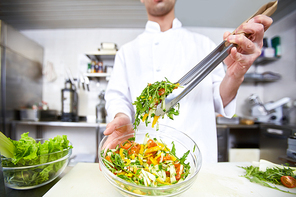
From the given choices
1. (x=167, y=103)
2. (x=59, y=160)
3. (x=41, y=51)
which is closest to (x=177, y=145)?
(x=167, y=103)

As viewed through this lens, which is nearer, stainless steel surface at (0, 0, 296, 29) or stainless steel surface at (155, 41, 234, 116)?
stainless steel surface at (155, 41, 234, 116)

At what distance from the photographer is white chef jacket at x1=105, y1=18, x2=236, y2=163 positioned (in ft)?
3.68

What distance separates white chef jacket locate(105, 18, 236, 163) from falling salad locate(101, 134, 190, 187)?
0.38m

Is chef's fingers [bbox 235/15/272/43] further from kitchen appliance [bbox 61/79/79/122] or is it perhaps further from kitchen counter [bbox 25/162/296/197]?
kitchen appliance [bbox 61/79/79/122]

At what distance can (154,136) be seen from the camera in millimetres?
811

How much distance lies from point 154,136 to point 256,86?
3.63 metres

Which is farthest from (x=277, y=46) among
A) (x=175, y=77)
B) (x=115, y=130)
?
(x=115, y=130)

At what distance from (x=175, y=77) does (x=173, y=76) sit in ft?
0.06

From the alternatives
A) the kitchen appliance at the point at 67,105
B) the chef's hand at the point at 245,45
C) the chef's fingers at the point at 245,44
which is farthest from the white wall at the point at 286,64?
the kitchen appliance at the point at 67,105

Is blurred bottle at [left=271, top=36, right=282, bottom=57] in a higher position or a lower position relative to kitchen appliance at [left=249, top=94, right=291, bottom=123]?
higher

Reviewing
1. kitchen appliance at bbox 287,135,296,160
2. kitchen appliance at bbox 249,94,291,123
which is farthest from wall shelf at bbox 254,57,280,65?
kitchen appliance at bbox 287,135,296,160

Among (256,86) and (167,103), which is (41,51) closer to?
(167,103)

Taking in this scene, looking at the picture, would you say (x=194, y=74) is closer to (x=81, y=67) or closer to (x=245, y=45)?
(x=245, y=45)

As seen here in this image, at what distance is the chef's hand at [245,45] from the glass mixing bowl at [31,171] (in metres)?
0.92
